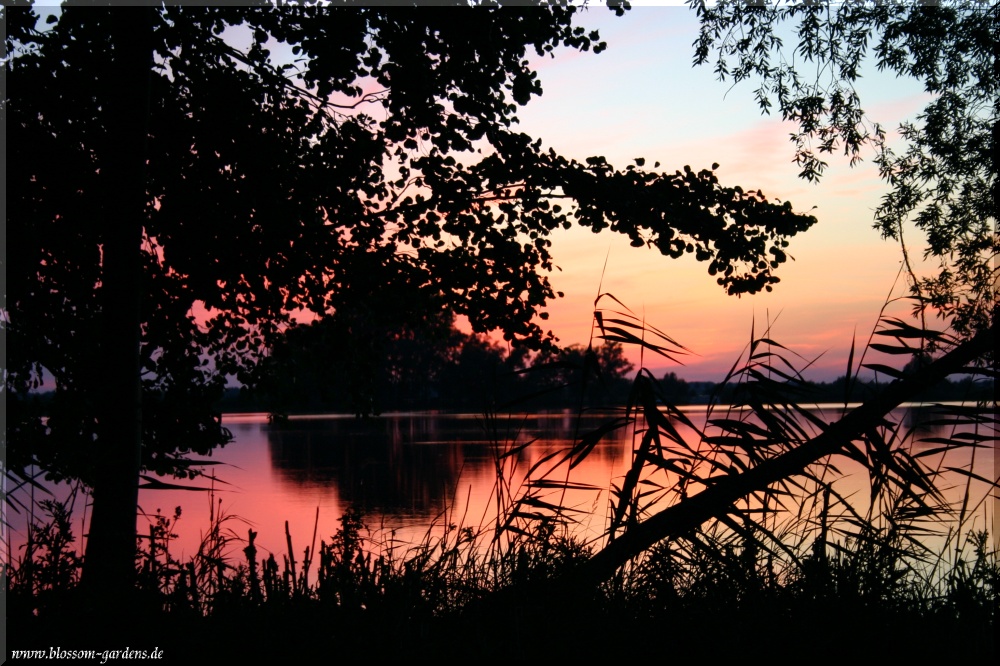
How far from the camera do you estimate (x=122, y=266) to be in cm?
650

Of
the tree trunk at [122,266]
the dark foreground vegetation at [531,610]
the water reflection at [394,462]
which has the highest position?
the tree trunk at [122,266]

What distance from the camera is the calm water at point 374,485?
906 centimetres

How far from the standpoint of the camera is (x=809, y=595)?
390 cm

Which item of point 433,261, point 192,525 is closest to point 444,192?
point 433,261

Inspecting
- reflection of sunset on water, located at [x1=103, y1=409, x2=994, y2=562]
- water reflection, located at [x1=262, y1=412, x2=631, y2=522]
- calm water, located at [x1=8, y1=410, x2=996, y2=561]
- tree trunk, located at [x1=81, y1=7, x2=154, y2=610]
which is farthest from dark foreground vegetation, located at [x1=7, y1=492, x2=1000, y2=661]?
tree trunk, located at [x1=81, y1=7, x2=154, y2=610]

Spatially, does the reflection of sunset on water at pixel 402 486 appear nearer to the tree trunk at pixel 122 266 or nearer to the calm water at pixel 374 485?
the calm water at pixel 374 485

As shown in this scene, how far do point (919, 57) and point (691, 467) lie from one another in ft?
22.4

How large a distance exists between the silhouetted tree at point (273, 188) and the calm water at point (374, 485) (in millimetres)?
1439

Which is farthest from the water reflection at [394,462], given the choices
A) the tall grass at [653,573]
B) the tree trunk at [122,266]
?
the tree trunk at [122,266]

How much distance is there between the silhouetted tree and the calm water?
1439mm

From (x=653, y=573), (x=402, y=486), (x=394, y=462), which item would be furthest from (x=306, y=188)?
(x=394, y=462)

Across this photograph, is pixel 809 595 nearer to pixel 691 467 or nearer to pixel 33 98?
pixel 691 467

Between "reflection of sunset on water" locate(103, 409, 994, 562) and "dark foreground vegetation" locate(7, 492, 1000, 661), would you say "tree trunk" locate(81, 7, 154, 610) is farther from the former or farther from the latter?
"dark foreground vegetation" locate(7, 492, 1000, 661)

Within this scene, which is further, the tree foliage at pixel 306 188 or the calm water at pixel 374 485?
the calm water at pixel 374 485
